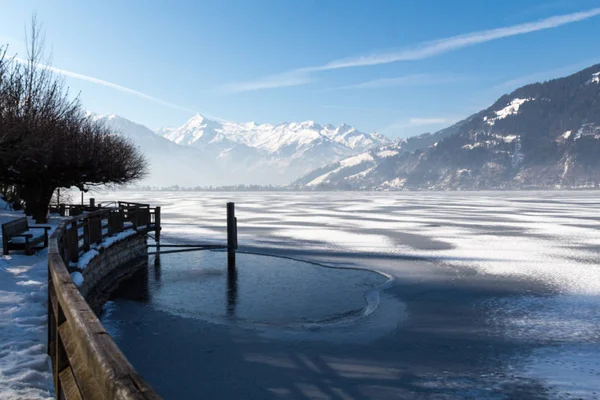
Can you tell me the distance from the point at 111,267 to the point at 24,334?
13.3 meters

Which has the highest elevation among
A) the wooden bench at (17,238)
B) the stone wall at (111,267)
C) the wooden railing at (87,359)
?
the wooden railing at (87,359)

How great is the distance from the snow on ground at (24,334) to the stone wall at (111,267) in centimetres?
155

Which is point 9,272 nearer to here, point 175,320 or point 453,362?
point 175,320

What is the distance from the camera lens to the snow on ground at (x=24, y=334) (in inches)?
230

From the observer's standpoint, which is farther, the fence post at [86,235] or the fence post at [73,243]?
the fence post at [86,235]

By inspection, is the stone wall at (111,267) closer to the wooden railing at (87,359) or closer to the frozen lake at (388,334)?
the frozen lake at (388,334)

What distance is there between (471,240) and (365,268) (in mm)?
12988

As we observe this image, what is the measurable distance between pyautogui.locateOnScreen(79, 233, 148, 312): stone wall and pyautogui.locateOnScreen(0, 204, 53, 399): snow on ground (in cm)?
155

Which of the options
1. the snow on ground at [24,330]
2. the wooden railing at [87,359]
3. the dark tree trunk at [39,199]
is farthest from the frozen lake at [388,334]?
the dark tree trunk at [39,199]

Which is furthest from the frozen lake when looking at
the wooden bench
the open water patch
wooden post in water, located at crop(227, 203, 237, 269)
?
the wooden bench

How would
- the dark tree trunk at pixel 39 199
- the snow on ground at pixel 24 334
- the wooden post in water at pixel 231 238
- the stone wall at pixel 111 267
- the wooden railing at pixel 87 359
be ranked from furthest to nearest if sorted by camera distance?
the dark tree trunk at pixel 39 199, the wooden post in water at pixel 231 238, the stone wall at pixel 111 267, the snow on ground at pixel 24 334, the wooden railing at pixel 87 359

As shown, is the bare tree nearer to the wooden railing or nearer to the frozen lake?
the frozen lake

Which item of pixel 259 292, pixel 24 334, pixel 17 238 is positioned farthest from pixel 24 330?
pixel 259 292

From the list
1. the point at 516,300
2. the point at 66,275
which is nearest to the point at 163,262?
the point at 516,300
